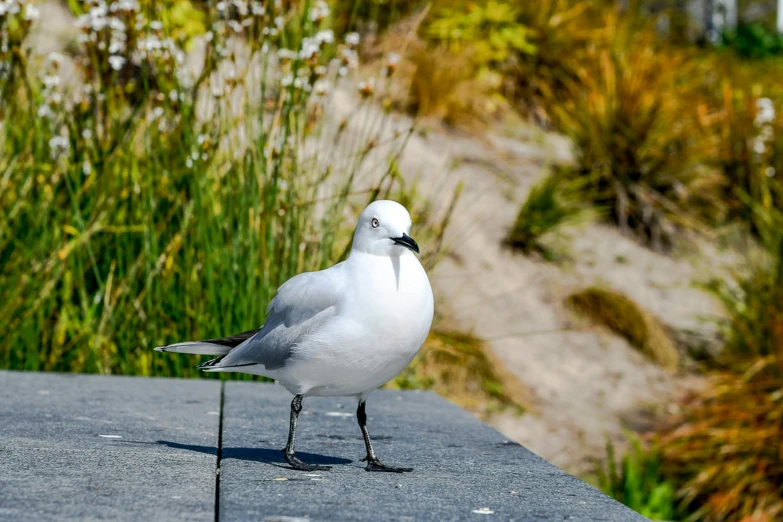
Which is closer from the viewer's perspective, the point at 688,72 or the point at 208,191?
the point at 208,191

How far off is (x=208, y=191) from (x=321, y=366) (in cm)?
215

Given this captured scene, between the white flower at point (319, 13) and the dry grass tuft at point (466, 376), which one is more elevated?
the white flower at point (319, 13)

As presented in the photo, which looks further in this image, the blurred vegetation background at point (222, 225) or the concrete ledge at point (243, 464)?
the blurred vegetation background at point (222, 225)

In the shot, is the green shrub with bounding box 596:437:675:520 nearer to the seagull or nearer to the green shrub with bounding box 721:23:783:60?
the seagull

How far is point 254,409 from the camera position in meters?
3.58

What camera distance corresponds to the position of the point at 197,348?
2.61 meters

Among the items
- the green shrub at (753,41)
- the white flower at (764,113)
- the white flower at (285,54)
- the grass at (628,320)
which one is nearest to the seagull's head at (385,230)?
the white flower at (285,54)

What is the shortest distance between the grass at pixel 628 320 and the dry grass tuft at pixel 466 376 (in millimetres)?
1543

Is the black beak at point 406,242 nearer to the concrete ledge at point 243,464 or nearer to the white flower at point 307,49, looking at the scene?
the concrete ledge at point 243,464

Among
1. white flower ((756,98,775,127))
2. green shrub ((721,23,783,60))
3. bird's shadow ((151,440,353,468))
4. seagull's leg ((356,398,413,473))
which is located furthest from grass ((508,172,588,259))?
green shrub ((721,23,783,60))

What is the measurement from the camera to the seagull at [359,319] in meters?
2.27

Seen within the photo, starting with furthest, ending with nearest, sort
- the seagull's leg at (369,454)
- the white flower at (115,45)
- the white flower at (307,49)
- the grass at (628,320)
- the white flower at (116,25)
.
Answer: the grass at (628,320) < the white flower at (115,45) < the white flower at (116,25) < the white flower at (307,49) < the seagull's leg at (369,454)

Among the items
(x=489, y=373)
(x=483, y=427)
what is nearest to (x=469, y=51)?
(x=489, y=373)

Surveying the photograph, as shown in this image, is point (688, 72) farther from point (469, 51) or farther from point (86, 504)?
point (86, 504)
